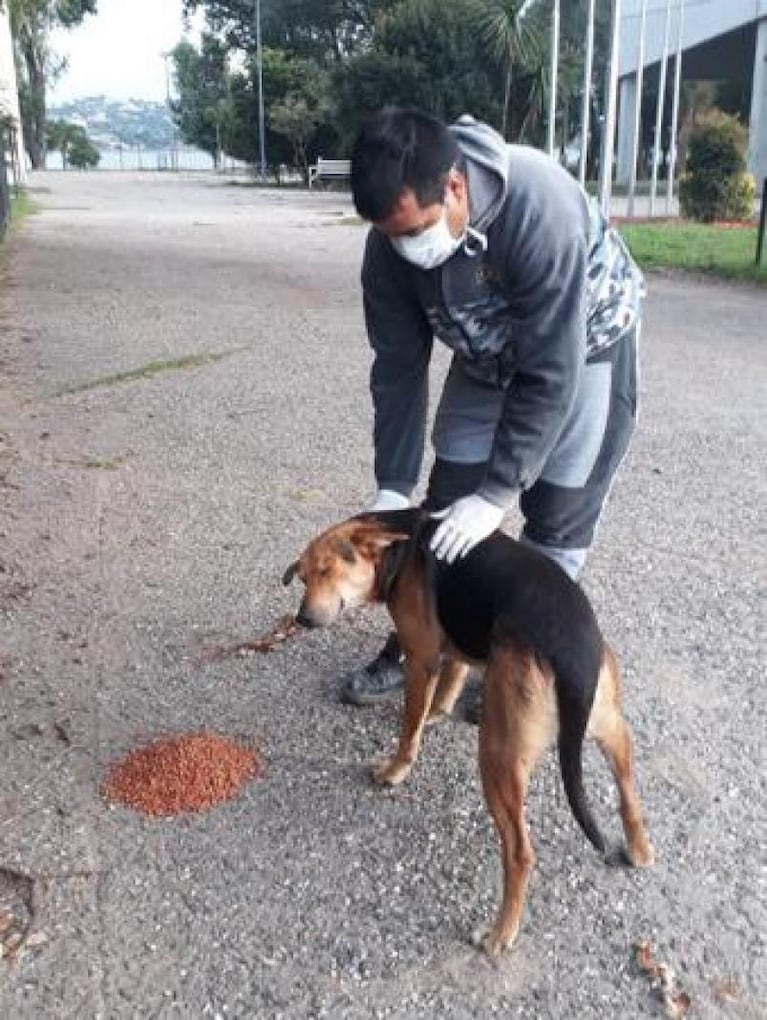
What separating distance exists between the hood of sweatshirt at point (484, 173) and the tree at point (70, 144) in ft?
273

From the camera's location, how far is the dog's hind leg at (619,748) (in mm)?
2668

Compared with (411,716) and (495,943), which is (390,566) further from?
(495,943)

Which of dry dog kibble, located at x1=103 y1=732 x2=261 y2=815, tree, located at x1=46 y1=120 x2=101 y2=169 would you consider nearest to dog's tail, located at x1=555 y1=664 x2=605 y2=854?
dry dog kibble, located at x1=103 y1=732 x2=261 y2=815

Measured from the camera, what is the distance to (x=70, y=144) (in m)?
80.2

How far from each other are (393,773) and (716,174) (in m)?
22.3

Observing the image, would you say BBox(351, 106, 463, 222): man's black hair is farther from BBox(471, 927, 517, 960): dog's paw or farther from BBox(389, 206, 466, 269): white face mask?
BBox(471, 927, 517, 960): dog's paw

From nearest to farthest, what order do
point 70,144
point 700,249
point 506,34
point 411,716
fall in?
point 411,716 → point 700,249 → point 506,34 → point 70,144

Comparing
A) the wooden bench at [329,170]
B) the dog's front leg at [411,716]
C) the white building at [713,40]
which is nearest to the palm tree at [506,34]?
the white building at [713,40]

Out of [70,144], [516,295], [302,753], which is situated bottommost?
[302,753]

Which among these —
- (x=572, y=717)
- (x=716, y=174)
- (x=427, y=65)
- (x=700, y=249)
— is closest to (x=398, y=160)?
(x=572, y=717)

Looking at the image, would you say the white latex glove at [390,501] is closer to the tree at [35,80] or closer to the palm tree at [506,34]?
the palm tree at [506,34]

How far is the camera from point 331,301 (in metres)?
12.7

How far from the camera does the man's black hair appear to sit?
8.01 ft

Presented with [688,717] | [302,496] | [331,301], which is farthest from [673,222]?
[688,717]
